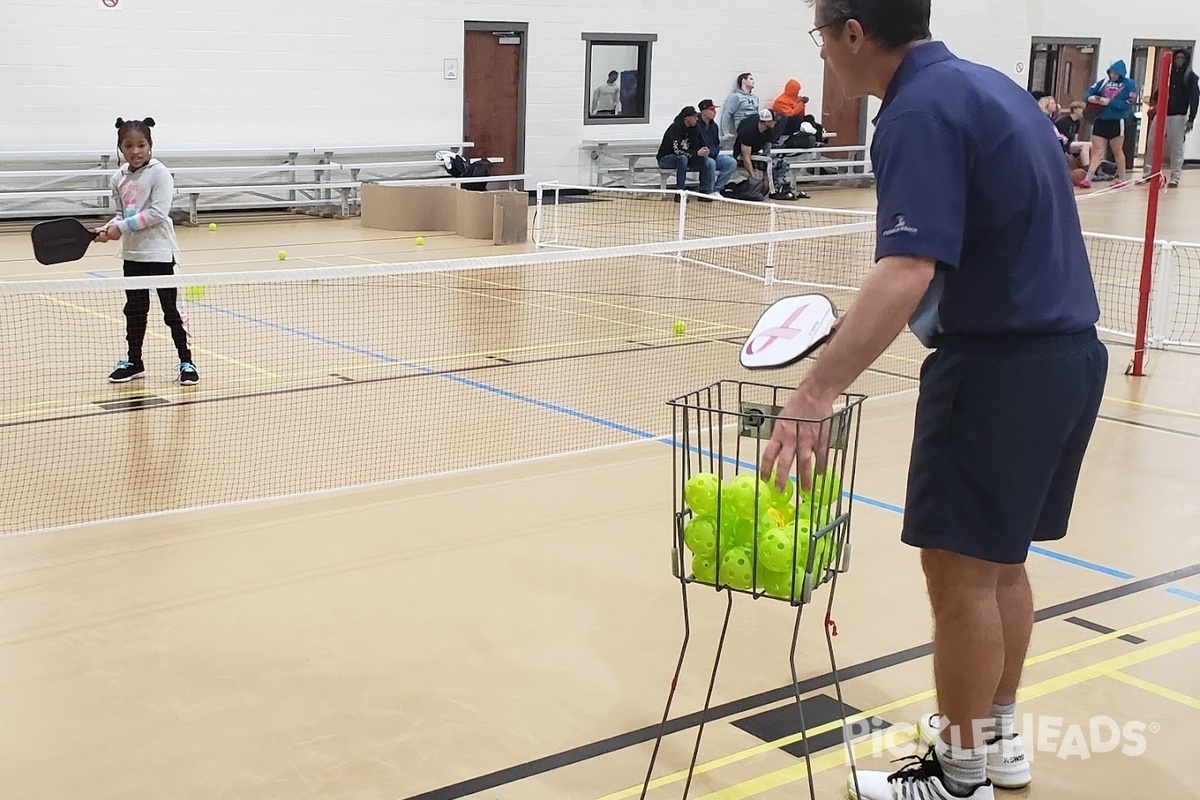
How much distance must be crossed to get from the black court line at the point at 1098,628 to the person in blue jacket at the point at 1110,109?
61.2ft

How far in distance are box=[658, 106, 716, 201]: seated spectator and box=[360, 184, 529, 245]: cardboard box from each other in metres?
4.13

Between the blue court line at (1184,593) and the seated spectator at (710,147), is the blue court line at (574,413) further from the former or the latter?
the seated spectator at (710,147)

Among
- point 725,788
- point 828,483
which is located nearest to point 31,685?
point 725,788

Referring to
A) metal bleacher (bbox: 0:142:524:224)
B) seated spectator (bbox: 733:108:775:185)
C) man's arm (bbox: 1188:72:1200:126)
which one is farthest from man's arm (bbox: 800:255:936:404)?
man's arm (bbox: 1188:72:1200:126)

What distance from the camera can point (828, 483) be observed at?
2.94 meters

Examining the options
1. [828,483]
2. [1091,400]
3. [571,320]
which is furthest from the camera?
[571,320]

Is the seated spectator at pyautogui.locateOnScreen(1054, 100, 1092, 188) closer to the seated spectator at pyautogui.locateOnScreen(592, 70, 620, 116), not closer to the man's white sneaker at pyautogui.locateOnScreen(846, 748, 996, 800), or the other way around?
the seated spectator at pyautogui.locateOnScreen(592, 70, 620, 116)

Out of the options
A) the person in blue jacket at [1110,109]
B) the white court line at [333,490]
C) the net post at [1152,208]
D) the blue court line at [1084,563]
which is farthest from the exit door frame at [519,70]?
the blue court line at [1084,563]

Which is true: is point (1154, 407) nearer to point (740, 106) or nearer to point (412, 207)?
point (412, 207)

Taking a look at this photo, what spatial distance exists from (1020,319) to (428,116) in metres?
16.6

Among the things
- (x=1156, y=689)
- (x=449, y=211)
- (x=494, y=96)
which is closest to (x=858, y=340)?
(x=1156, y=689)

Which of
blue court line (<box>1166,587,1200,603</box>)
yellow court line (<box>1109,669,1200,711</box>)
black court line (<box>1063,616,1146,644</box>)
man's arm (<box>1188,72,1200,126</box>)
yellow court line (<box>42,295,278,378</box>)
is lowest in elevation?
yellow court line (<box>1109,669,1200,711</box>)

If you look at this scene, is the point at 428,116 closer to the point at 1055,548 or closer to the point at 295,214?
the point at 295,214

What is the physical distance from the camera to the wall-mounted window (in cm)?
2022
